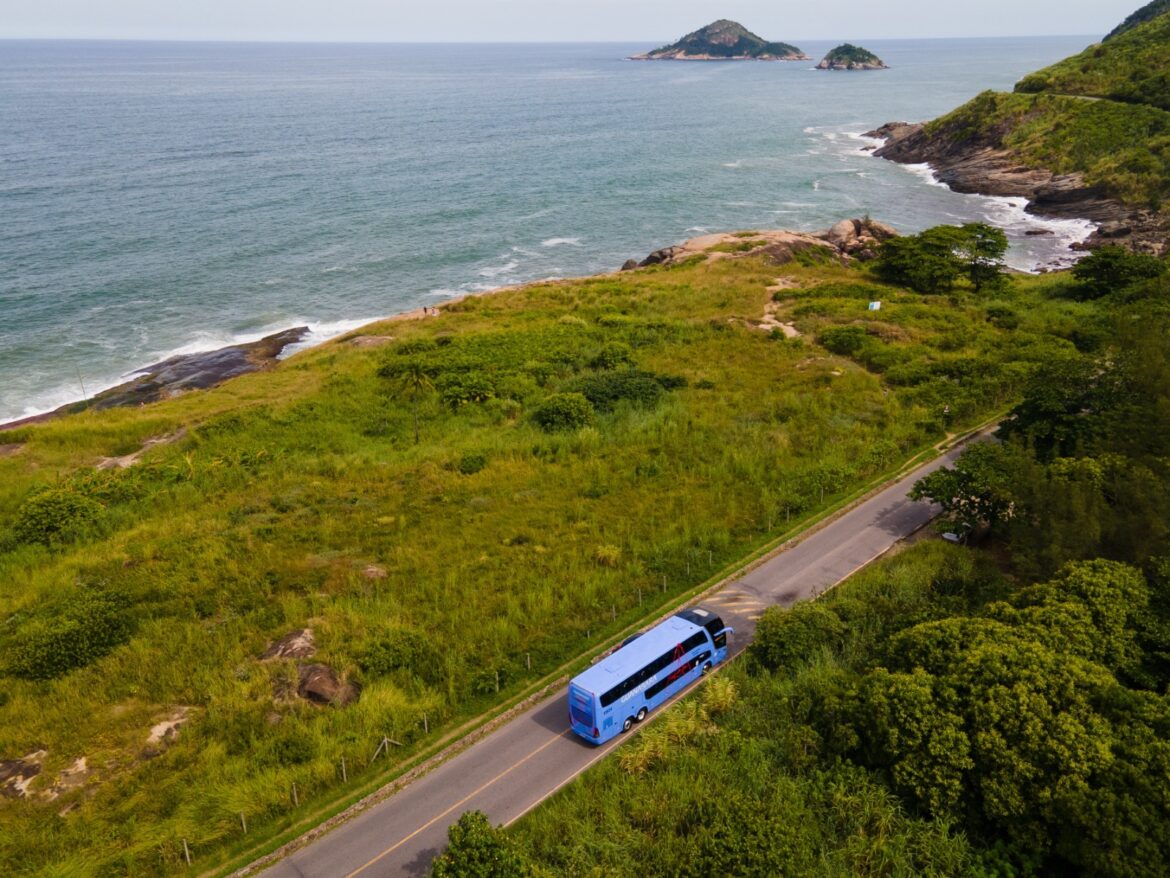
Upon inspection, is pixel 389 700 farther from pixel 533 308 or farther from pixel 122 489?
pixel 533 308

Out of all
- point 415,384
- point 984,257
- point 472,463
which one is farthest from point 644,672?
point 984,257

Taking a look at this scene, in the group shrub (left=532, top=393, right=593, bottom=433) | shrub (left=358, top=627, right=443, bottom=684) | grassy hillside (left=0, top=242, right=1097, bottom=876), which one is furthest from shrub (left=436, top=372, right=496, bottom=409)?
shrub (left=358, top=627, right=443, bottom=684)

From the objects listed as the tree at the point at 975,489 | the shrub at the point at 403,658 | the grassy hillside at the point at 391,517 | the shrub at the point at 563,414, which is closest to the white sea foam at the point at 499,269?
the grassy hillside at the point at 391,517

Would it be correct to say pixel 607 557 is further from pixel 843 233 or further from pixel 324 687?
pixel 843 233

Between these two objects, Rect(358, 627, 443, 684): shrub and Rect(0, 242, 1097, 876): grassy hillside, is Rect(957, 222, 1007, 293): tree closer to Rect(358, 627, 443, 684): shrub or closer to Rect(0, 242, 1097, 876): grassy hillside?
Rect(0, 242, 1097, 876): grassy hillside

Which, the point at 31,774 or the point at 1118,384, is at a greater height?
the point at 1118,384

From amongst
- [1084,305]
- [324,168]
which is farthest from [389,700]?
[324,168]
